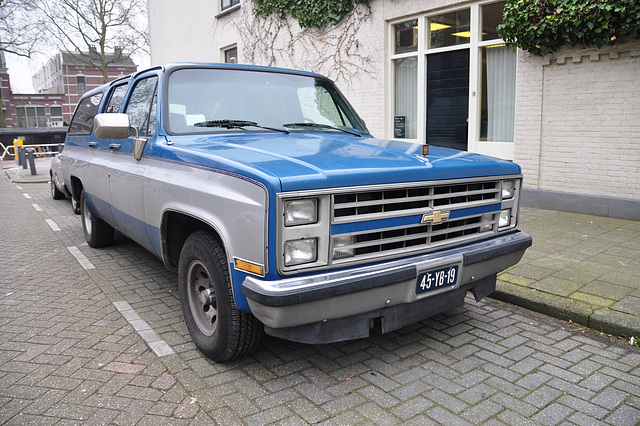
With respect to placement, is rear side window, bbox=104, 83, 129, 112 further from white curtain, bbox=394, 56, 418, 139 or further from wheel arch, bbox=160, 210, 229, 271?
white curtain, bbox=394, 56, 418, 139

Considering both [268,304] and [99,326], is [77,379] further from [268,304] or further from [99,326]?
[268,304]

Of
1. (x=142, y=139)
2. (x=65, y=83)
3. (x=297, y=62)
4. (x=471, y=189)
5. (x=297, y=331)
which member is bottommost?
(x=297, y=331)

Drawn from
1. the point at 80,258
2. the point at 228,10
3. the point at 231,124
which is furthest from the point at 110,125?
the point at 228,10

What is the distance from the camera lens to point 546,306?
4.20m

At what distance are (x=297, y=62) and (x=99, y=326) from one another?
1027 centimetres

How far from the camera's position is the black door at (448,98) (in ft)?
30.4

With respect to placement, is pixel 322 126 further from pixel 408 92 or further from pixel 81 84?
pixel 81 84

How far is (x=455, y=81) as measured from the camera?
937 cm

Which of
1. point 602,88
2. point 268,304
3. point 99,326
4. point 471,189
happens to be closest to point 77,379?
point 99,326

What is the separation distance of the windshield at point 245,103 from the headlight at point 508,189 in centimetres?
145

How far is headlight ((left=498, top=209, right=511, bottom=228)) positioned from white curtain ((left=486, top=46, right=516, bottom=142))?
533 cm

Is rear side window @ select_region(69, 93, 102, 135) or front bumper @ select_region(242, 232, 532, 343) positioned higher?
rear side window @ select_region(69, 93, 102, 135)

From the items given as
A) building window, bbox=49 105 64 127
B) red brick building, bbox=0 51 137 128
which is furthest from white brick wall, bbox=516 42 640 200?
building window, bbox=49 105 64 127

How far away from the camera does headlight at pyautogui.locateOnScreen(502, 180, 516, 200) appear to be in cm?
380
